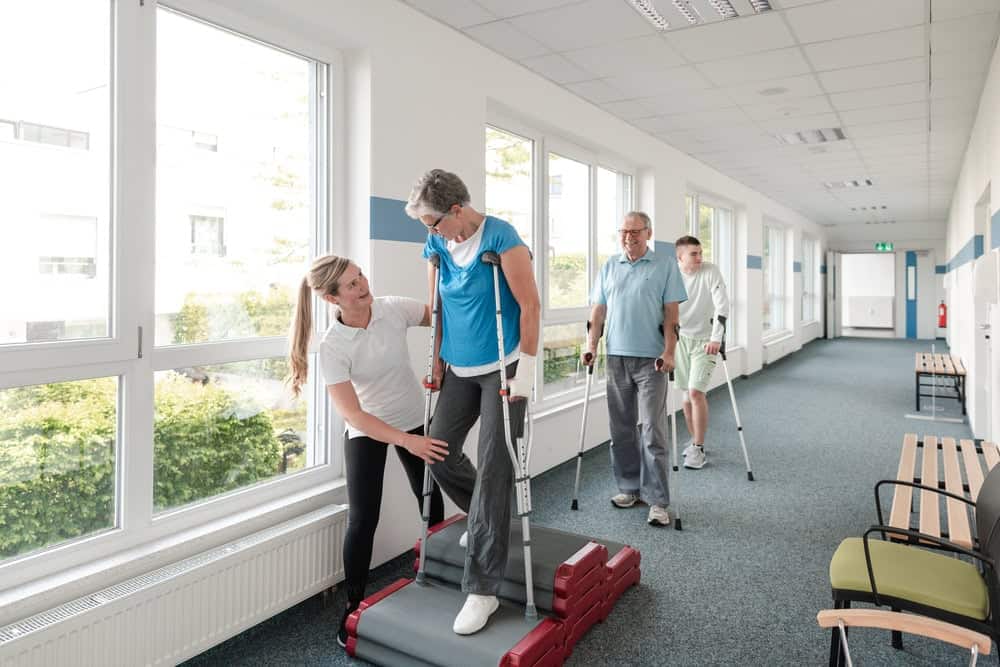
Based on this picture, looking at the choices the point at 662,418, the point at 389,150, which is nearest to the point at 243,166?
the point at 389,150

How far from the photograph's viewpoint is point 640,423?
400cm

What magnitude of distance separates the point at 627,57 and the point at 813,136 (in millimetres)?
3381

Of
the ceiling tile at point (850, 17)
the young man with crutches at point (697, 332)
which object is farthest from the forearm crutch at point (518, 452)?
the young man with crutches at point (697, 332)

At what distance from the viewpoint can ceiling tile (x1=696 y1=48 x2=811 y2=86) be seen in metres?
4.43

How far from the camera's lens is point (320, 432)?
10.8ft

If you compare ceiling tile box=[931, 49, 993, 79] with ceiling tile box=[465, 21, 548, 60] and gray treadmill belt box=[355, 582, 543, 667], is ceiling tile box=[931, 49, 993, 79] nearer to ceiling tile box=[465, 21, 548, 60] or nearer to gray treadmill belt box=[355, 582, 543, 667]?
ceiling tile box=[465, 21, 548, 60]

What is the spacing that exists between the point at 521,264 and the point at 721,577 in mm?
1869

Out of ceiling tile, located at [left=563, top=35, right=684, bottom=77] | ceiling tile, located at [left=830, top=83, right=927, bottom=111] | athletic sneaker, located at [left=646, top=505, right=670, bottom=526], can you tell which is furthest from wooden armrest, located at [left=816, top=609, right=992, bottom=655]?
ceiling tile, located at [left=830, top=83, right=927, bottom=111]

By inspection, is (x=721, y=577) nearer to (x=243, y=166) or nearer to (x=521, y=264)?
(x=521, y=264)

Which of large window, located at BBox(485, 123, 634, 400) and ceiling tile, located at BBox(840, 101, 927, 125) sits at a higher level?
ceiling tile, located at BBox(840, 101, 927, 125)

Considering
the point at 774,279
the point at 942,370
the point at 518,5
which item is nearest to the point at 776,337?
the point at 774,279

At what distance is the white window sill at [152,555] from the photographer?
6.70 feet

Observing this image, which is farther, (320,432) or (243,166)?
(320,432)

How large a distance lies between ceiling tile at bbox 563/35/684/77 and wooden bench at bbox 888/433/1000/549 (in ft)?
9.08
